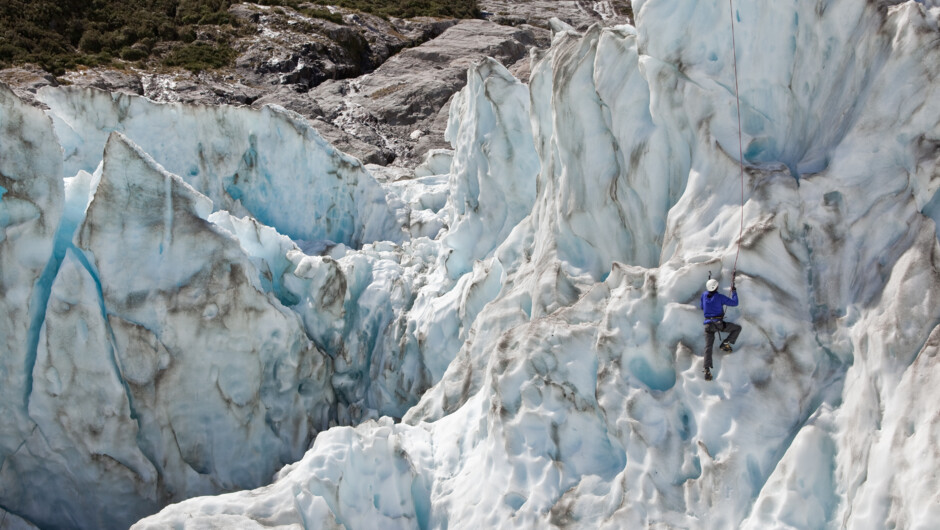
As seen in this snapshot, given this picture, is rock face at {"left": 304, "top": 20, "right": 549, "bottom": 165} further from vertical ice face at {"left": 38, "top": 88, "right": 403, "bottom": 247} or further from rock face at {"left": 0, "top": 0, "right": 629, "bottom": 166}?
vertical ice face at {"left": 38, "top": 88, "right": 403, "bottom": 247}

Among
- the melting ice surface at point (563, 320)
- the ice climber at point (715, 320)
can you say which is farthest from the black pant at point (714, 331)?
the melting ice surface at point (563, 320)

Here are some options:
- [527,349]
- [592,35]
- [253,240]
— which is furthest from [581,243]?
[253,240]

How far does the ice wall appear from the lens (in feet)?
18.8

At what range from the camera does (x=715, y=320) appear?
6398mm

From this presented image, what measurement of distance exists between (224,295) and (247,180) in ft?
20.8

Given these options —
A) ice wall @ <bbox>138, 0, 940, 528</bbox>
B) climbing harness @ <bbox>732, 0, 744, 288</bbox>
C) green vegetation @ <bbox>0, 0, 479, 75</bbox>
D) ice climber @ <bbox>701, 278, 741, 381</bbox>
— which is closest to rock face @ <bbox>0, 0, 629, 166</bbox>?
green vegetation @ <bbox>0, 0, 479, 75</bbox>

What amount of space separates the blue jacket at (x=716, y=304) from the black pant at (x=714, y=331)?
0.20ft

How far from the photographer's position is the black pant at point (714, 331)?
6.39 meters

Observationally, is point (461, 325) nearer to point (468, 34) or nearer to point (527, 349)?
point (527, 349)

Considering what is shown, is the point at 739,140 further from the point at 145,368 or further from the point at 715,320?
the point at 145,368

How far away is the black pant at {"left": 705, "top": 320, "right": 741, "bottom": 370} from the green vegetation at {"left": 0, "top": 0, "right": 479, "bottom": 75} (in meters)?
28.1

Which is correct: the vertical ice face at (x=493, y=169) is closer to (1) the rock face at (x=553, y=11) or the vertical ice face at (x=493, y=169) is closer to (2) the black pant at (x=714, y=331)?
(2) the black pant at (x=714, y=331)

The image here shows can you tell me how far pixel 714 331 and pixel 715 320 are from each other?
0.10m

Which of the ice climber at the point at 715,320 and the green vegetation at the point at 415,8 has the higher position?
the green vegetation at the point at 415,8
